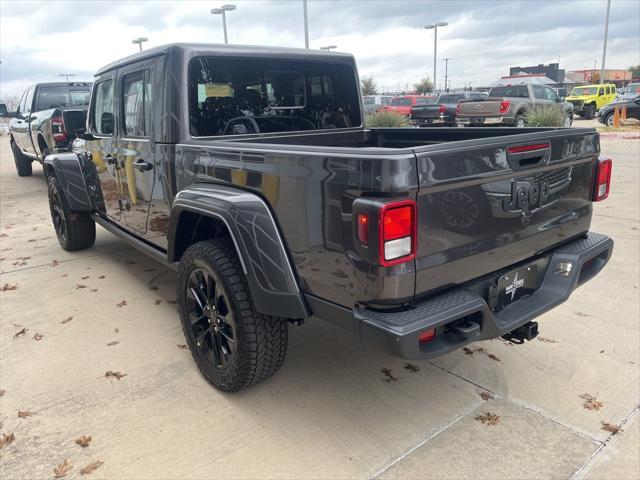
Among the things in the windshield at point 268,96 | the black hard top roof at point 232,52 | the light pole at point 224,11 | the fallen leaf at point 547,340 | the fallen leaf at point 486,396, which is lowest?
the fallen leaf at point 486,396

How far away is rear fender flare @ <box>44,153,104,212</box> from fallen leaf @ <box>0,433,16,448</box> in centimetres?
249

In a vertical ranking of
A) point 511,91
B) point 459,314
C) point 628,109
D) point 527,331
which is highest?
point 511,91

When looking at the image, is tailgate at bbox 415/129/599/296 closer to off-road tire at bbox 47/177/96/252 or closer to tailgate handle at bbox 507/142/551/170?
tailgate handle at bbox 507/142/551/170

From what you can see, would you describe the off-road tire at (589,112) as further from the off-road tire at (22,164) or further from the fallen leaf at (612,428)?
the fallen leaf at (612,428)

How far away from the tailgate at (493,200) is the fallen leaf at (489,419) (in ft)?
2.74

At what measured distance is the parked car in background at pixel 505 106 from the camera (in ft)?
55.3

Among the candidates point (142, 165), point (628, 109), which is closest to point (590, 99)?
point (628, 109)

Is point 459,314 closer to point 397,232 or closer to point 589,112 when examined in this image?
point 397,232

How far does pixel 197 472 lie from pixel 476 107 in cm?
1671

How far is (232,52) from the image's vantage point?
3.38 metres

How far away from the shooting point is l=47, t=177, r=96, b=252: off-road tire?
5.40m

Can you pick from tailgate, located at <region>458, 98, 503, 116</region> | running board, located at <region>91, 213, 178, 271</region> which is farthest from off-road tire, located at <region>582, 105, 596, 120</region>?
running board, located at <region>91, 213, 178, 271</region>

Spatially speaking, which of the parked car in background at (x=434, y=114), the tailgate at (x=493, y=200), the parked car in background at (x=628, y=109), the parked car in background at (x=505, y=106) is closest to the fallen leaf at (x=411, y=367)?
the tailgate at (x=493, y=200)

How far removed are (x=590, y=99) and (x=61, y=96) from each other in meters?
26.7
